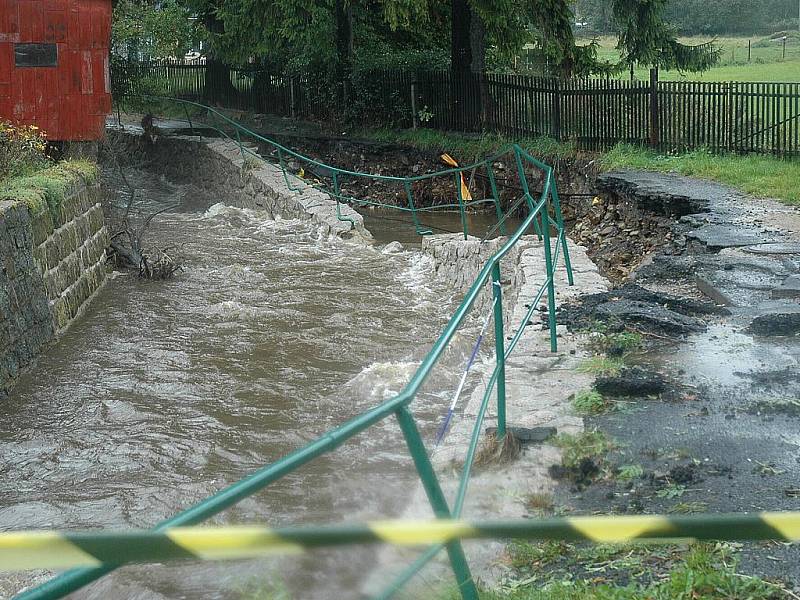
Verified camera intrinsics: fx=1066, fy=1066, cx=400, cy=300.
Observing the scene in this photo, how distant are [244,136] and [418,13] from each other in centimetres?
683

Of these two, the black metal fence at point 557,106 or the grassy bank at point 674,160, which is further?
the black metal fence at point 557,106

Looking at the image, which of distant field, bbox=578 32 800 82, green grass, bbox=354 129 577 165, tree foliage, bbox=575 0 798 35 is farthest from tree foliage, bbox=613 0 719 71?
tree foliage, bbox=575 0 798 35

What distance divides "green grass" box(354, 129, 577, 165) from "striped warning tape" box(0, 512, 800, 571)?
1657 centimetres

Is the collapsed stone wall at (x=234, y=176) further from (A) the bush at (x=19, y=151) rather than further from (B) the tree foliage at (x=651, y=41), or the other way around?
(B) the tree foliage at (x=651, y=41)

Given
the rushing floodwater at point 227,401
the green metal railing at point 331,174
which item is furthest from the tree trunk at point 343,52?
the rushing floodwater at point 227,401

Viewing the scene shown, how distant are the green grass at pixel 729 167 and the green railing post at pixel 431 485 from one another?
10629 mm

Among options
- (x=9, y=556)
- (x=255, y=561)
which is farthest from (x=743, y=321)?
(x=9, y=556)

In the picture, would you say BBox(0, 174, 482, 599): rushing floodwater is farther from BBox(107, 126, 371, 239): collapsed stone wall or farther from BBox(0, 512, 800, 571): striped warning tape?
BBox(0, 512, 800, 571): striped warning tape

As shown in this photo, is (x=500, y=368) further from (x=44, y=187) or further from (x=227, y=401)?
(x=44, y=187)

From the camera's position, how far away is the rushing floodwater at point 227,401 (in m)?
5.93

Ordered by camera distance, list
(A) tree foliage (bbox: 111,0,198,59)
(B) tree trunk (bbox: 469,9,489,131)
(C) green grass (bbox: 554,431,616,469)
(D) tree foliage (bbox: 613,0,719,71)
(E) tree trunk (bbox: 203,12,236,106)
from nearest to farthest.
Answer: (C) green grass (bbox: 554,431,616,469) < (D) tree foliage (bbox: 613,0,719,71) < (B) tree trunk (bbox: 469,9,489,131) < (A) tree foliage (bbox: 111,0,198,59) < (E) tree trunk (bbox: 203,12,236,106)

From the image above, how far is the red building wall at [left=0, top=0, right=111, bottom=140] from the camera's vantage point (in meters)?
13.5

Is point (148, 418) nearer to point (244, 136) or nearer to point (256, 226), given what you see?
point (256, 226)

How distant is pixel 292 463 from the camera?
2162mm
